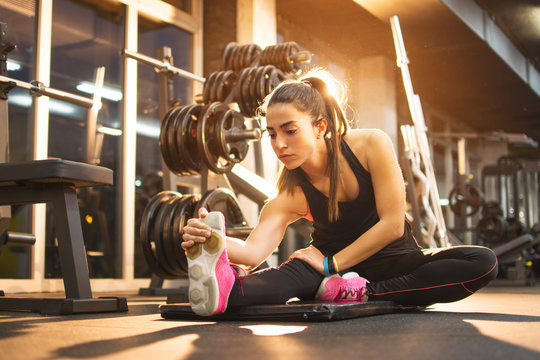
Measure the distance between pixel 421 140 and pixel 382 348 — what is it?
3210 millimetres

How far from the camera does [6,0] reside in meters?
3.92

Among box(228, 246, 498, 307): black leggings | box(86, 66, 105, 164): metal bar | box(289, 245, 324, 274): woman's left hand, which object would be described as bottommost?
box(228, 246, 498, 307): black leggings

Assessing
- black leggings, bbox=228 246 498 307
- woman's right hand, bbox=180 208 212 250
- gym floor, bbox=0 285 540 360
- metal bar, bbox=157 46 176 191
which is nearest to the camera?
gym floor, bbox=0 285 540 360

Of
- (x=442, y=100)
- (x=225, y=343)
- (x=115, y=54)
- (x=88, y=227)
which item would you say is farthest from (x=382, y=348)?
(x=442, y=100)

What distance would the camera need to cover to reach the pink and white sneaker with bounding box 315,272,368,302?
1784 millimetres

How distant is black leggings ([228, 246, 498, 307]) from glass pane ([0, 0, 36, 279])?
2752 mm

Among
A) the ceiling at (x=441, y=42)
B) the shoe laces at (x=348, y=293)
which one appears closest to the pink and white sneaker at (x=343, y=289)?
the shoe laces at (x=348, y=293)

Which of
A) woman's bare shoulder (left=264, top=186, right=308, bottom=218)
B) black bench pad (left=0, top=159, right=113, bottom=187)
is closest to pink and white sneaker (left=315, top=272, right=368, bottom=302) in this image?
woman's bare shoulder (left=264, top=186, right=308, bottom=218)

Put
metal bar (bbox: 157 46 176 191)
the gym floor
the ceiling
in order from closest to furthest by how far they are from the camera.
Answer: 1. the gym floor
2. metal bar (bbox: 157 46 176 191)
3. the ceiling

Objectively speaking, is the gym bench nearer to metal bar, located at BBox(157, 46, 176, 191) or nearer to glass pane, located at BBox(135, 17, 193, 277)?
metal bar, located at BBox(157, 46, 176, 191)

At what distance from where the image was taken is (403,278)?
187 centimetres

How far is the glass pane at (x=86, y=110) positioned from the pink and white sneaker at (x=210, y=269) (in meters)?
2.91

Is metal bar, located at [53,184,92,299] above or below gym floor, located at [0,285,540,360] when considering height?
above

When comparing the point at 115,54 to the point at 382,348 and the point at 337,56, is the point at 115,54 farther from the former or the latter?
the point at 382,348
